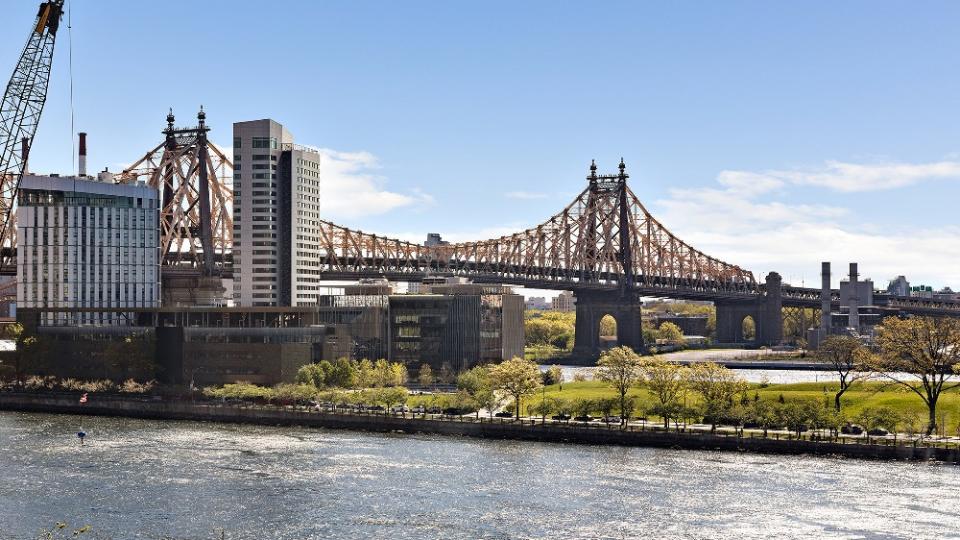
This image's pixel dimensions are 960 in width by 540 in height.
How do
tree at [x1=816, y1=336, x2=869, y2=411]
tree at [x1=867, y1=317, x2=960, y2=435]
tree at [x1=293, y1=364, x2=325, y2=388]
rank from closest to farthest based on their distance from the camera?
1. tree at [x1=867, y1=317, x2=960, y2=435]
2. tree at [x1=816, y1=336, x2=869, y2=411]
3. tree at [x1=293, y1=364, x2=325, y2=388]

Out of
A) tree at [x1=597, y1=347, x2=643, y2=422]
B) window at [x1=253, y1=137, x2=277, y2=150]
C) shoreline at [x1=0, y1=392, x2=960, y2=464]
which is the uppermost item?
window at [x1=253, y1=137, x2=277, y2=150]

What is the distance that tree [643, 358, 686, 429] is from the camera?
371 feet

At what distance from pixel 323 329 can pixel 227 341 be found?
38.0ft

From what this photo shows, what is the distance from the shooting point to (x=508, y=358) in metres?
156

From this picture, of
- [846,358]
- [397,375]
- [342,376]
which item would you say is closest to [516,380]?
[397,375]

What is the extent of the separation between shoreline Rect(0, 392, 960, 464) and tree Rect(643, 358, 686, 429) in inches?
233

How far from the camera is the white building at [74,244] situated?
568 ft

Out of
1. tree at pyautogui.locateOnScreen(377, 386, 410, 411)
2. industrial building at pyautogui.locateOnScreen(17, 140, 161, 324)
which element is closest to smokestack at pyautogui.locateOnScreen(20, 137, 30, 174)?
industrial building at pyautogui.locateOnScreen(17, 140, 161, 324)

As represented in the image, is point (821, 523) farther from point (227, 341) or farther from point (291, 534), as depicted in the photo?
point (227, 341)

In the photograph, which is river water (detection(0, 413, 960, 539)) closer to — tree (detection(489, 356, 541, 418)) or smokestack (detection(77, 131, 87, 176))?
tree (detection(489, 356, 541, 418))

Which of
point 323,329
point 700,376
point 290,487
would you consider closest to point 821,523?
point 290,487

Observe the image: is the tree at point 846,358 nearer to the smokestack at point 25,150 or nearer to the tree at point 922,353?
the tree at point 922,353

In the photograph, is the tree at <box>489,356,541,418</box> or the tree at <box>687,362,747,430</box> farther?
the tree at <box>489,356,541,418</box>

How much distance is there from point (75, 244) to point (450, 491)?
108315mm
